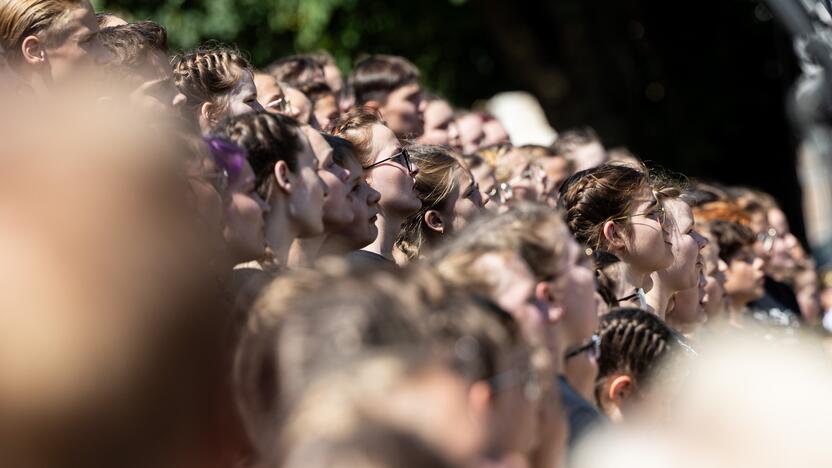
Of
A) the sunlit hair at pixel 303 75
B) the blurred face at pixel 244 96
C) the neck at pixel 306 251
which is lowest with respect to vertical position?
the sunlit hair at pixel 303 75

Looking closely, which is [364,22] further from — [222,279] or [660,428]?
[660,428]

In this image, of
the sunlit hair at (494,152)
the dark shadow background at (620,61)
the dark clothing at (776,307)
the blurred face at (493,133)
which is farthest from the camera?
the dark shadow background at (620,61)

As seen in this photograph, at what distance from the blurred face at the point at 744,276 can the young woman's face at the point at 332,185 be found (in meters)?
3.40

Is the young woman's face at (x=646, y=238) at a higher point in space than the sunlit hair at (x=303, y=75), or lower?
higher

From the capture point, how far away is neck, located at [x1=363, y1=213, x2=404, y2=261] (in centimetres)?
476

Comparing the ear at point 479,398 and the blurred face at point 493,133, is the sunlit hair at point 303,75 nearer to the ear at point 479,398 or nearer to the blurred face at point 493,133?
the blurred face at point 493,133

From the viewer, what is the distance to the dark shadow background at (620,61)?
12180mm

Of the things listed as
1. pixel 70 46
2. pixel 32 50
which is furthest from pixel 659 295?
pixel 32 50

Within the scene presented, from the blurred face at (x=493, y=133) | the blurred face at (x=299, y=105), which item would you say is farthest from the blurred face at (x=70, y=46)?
the blurred face at (x=493, y=133)

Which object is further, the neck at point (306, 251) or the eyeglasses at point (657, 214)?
the eyeglasses at point (657, 214)

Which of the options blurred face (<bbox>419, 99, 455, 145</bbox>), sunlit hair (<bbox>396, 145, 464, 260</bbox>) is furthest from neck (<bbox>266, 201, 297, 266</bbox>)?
blurred face (<bbox>419, 99, 455, 145</bbox>)

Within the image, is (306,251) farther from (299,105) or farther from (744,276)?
(744,276)

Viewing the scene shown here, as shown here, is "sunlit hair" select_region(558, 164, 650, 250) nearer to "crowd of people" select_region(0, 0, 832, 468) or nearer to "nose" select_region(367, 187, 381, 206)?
"crowd of people" select_region(0, 0, 832, 468)

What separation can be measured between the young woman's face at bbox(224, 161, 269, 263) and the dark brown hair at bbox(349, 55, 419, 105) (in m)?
3.38
